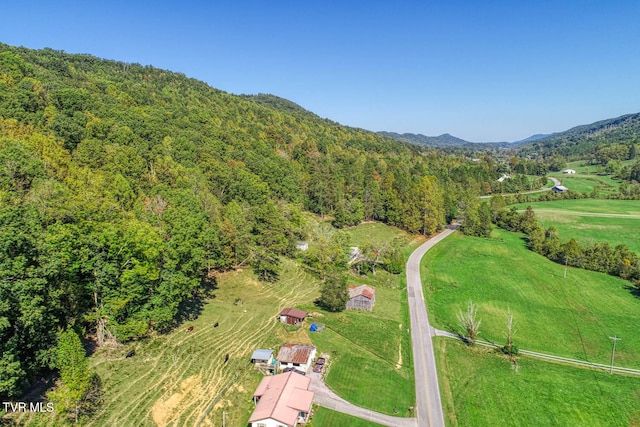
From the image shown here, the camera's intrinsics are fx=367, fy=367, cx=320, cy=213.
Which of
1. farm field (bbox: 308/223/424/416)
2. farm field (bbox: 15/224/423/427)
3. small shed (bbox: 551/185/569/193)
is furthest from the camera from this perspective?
small shed (bbox: 551/185/569/193)

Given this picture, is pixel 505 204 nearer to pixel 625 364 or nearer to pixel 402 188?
pixel 402 188

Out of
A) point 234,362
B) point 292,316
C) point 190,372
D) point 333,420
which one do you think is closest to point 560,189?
point 292,316

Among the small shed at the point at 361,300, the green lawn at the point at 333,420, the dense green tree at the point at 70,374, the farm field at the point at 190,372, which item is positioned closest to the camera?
the dense green tree at the point at 70,374

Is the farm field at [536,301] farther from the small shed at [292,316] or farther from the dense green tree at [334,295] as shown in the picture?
the small shed at [292,316]

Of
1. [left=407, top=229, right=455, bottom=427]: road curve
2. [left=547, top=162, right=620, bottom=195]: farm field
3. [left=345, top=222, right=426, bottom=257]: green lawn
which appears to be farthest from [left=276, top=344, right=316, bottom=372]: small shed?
[left=547, top=162, right=620, bottom=195]: farm field

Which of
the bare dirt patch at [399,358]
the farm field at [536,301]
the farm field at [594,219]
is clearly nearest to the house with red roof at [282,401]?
the bare dirt patch at [399,358]

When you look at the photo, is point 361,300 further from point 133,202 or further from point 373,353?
point 133,202

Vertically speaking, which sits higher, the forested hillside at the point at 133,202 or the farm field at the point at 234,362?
the forested hillside at the point at 133,202

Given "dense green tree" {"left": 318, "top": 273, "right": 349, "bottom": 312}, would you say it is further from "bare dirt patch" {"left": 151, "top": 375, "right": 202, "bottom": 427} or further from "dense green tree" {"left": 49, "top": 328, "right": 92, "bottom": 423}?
"dense green tree" {"left": 49, "top": 328, "right": 92, "bottom": 423}
